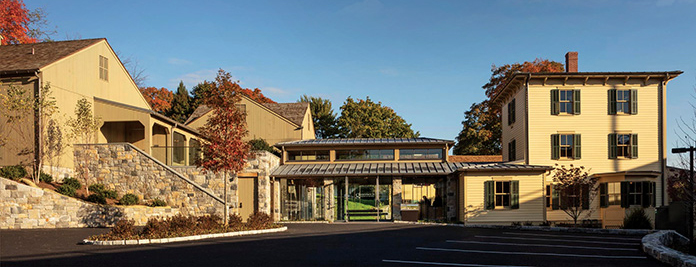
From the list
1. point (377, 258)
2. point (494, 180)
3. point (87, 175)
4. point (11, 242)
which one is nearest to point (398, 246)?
point (377, 258)

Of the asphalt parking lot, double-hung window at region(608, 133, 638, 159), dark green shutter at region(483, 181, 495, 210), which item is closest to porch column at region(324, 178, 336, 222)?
dark green shutter at region(483, 181, 495, 210)

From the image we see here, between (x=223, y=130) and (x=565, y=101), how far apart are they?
17.6m

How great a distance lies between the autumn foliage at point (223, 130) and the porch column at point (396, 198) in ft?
34.2

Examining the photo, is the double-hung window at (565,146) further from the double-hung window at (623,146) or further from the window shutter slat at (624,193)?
the window shutter slat at (624,193)

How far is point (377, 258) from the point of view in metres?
12.2

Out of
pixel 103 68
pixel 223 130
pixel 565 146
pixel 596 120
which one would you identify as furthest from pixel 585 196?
pixel 103 68

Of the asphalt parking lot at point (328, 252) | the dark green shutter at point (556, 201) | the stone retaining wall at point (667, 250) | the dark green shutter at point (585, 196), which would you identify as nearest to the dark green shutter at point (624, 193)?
the dark green shutter at point (585, 196)

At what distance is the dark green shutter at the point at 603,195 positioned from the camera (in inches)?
1067

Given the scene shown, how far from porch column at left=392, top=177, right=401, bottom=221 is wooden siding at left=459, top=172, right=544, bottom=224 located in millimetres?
3397

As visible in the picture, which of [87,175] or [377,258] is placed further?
[87,175]

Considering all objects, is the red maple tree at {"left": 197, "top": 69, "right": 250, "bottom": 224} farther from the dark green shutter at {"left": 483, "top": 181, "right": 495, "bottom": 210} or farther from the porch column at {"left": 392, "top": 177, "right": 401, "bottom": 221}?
the dark green shutter at {"left": 483, "top": 181, "right": 495, "bottom": 210}

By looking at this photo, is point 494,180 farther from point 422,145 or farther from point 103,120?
point 103,120

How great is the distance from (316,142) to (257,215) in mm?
11337

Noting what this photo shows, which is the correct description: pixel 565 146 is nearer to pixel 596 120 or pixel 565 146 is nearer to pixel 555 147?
pixel 555 147
